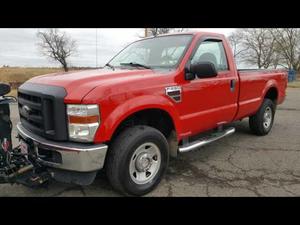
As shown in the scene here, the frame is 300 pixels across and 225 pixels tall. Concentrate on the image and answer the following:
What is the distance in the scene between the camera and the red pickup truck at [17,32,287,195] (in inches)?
119

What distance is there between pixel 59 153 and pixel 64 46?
4424 cm

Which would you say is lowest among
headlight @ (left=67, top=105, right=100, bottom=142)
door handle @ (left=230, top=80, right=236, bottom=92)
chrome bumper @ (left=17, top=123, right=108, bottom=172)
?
chrome bumper @ (left=17, top=123, right=108, bottom=172)

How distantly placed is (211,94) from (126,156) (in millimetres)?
1824

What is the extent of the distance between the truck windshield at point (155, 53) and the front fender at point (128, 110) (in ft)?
2.20

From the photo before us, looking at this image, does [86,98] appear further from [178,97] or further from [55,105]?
[178,97]

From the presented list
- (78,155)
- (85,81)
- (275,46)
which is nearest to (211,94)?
(85,81)

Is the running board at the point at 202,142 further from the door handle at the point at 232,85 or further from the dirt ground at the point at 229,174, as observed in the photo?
the door handle at the point at 232,85

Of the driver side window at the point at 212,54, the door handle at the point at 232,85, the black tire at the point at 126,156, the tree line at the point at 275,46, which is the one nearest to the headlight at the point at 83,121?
the black tire at the point at 126,156

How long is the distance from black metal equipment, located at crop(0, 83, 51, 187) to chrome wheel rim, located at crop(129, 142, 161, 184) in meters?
0.96

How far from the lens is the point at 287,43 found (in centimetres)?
4828

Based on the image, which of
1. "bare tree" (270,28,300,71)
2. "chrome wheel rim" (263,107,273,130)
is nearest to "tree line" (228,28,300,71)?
"bare tree" (270,28,300,71)

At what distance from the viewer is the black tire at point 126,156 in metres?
3.23

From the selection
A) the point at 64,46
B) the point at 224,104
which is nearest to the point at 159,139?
the point at 224,104

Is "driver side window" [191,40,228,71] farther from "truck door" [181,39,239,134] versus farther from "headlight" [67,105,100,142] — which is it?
"headlight" [67,105,100,142]
